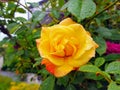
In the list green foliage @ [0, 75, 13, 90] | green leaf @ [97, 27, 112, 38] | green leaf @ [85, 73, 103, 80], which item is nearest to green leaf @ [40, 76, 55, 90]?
green leaf @ [85, 73, 103, 80]

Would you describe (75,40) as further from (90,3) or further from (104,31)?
(104,31)

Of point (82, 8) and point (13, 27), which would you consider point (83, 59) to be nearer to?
point (82, 8)

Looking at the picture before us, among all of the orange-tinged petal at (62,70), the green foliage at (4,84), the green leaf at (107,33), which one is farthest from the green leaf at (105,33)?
the green foliage at (4,84)

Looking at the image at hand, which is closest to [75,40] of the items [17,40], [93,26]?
[93,26]

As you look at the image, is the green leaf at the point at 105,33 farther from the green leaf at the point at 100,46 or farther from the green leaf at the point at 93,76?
the green leaf at the point at 93,76

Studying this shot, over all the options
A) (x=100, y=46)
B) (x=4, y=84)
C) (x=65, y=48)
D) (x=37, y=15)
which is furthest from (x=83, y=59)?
(x=4, y=84)
